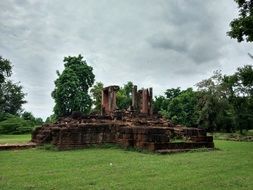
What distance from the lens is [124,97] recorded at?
59531mm

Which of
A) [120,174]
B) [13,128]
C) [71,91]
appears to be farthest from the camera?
[71,91]

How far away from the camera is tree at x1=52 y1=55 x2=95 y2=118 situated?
4138 cm

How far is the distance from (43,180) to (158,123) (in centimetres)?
1351

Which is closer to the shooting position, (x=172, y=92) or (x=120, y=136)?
(x=120, y=136)

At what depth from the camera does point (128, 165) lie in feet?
35.4

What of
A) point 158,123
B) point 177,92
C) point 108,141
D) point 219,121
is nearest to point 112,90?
point 158,123

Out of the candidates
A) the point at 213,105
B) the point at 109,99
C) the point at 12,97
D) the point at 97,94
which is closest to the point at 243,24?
the point at 109,99

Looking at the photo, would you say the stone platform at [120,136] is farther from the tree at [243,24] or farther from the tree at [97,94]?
the tree at [97,94]

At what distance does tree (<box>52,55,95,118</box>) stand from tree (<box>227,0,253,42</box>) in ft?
90.9

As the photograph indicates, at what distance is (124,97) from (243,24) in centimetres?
4499

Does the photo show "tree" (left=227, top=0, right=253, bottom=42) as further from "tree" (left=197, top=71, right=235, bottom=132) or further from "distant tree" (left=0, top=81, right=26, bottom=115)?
"distant tree" (left=0, top=81, right=26, bottom=115)

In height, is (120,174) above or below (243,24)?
below

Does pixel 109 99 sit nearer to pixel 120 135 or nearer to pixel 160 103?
pixel 120 135

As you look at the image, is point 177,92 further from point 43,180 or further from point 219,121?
point 43,180
